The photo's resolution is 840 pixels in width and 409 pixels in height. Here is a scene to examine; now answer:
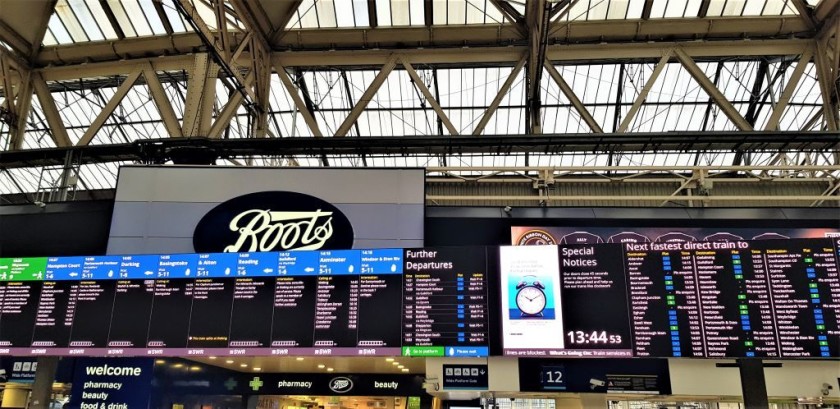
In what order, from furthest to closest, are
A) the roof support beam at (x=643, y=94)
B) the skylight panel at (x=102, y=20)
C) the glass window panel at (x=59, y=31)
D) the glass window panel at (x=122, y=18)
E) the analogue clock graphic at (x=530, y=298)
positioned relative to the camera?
the glass window panel at (x=59, y=31)
the skylight panel at (x=102, y=20)
the glass window panel at (x=122, y=18)
the roof support beam at (x=643, y=94)
the analogue clock graphic at (x=530, y=298)

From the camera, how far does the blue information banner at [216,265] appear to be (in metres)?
9.04

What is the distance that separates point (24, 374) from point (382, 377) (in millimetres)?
6948

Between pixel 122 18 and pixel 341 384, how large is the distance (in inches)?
403

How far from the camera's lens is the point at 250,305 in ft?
28.9

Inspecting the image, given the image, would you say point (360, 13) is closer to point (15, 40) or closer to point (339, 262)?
point (339, 262)

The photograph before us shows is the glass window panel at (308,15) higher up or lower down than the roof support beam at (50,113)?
higher up

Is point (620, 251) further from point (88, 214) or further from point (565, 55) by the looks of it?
point (88, 214)

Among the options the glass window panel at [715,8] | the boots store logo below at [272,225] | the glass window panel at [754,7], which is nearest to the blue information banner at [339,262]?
the boots store logo below at [272,225]

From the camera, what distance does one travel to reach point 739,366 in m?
8.15

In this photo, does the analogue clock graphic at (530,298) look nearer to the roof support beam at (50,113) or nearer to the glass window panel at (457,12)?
the glass window panel at (457,12)

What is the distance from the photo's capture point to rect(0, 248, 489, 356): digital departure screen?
8508mm

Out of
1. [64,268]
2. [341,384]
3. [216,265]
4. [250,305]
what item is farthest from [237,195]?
[341,384]

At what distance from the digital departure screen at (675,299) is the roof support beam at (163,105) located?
329 inches

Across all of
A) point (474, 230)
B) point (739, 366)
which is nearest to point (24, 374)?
point (474, 230)
